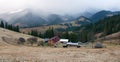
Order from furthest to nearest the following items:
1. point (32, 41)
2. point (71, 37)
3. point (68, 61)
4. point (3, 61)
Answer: point (71, 37), point (32, 41), point (68, 61), point (3, 61)

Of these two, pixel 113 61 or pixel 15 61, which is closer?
pixel 15 61

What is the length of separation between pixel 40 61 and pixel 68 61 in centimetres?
442

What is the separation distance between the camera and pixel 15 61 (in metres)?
38.9

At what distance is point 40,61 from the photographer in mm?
39906

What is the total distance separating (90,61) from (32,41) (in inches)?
4300

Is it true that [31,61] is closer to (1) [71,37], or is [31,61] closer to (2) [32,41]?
(2) [32,41]

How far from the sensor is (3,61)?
38281 millimetres

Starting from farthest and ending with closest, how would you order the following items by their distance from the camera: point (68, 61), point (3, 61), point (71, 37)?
point (71, 37) → point (68, 61) → point (3, 61)

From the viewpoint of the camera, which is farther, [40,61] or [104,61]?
[104,61]

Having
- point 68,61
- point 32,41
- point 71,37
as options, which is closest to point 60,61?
point 68,61

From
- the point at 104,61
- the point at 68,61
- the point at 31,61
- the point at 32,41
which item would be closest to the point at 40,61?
the point at 31,61

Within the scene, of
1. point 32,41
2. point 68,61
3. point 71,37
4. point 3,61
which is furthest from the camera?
point 71,37

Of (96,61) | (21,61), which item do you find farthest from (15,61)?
(96,61)

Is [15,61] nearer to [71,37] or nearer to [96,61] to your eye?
[96,61]
